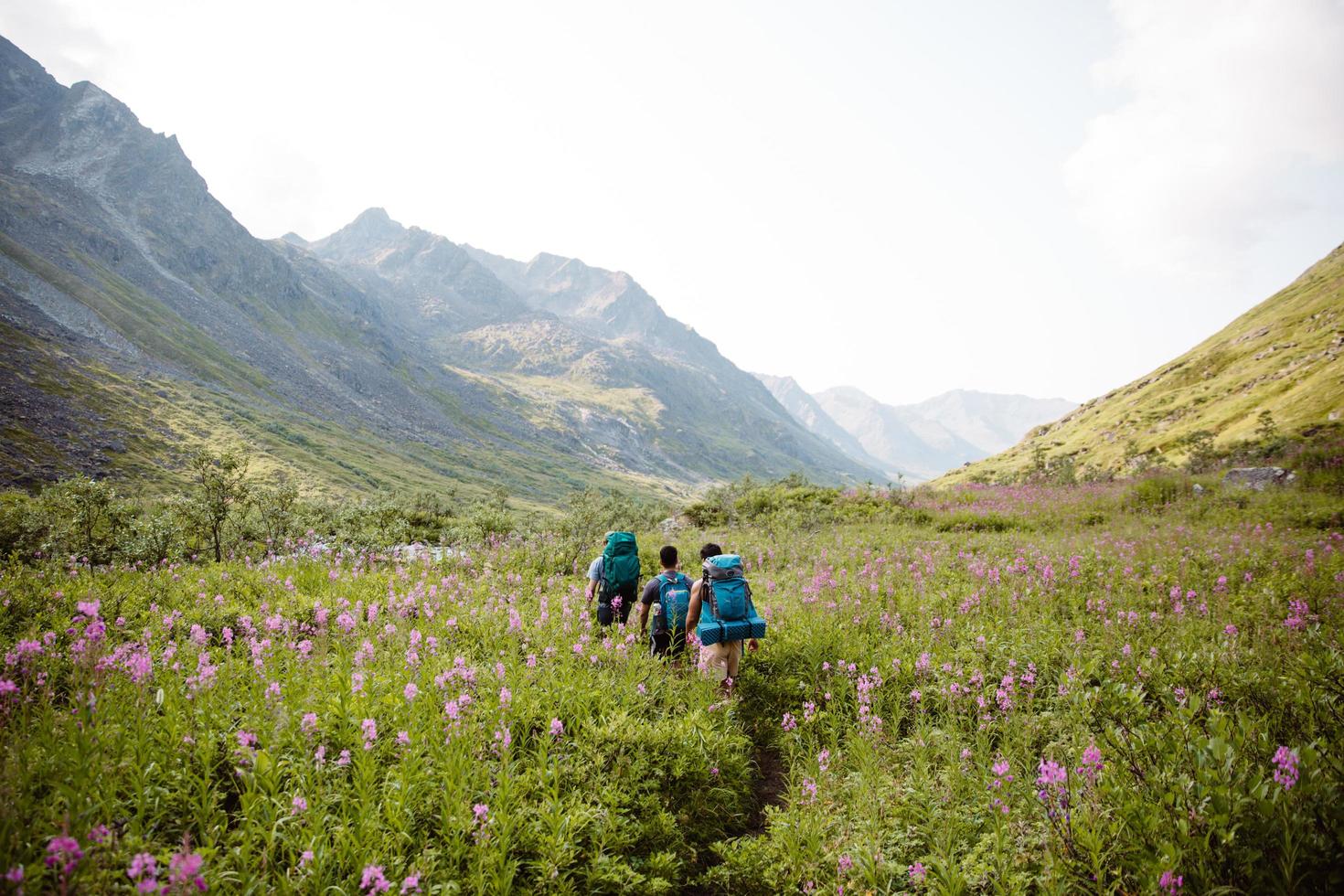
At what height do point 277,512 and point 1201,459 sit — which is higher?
point 1201,459

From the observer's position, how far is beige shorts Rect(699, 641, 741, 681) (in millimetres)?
7772

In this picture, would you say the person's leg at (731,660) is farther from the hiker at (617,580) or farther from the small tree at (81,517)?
the small tree at (81,517)

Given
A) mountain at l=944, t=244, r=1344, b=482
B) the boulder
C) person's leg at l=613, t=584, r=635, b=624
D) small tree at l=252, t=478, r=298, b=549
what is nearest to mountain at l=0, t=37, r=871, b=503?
small tree at l=252, t=478, r=298, b=549

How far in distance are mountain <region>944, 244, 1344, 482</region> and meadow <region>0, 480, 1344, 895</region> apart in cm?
3621

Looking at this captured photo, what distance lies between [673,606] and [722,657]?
1059 millimetres

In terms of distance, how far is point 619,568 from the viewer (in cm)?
931

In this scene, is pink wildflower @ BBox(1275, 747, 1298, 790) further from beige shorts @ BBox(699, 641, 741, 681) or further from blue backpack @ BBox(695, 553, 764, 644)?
beige shorts @ BBox(699, 641, 741, 681)

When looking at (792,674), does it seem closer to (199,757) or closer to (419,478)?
(199,757)

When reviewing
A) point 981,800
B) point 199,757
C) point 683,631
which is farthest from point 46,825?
point 981,800

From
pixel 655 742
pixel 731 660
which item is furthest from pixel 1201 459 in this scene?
pixel 655 742

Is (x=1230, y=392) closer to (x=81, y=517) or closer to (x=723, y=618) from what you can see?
(x=723, y=618)

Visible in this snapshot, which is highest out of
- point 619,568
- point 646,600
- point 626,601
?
point 619,568

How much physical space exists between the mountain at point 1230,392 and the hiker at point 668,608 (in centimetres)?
3813

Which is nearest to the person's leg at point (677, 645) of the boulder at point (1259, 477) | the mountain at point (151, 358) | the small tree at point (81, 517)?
the small tree at point (81, 517)
